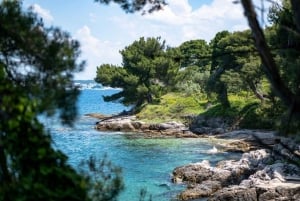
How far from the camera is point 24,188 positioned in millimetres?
4758

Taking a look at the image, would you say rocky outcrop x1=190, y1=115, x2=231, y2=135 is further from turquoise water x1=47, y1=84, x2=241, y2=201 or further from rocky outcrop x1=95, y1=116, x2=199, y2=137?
turquoise water x1=47, y1=84, x2=241, y2=201

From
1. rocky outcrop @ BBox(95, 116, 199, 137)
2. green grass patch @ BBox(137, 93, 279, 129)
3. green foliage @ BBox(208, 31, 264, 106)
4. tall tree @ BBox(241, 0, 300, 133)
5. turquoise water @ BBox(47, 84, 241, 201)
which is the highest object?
green foliage @ BBox(208, 31, 264, 106)

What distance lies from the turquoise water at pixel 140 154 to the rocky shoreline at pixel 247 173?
1301 mm

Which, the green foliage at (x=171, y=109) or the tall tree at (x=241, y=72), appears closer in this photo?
the tall tree at (x=241, y=72)

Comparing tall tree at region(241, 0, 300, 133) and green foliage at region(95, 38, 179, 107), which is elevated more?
green foliage at region(95, 38, 179, 107)

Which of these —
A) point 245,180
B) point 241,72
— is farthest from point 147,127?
point 245,180

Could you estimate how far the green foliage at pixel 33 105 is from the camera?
190 inches

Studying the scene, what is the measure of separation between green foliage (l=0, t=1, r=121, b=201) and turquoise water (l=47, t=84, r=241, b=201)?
1583 cm

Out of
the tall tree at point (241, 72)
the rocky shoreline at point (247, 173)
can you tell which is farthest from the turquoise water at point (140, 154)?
the tall tree at point (241, 72)

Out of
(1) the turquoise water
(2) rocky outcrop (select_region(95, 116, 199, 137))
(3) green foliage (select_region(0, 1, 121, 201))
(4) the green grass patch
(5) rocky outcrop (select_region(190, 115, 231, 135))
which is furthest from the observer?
(2) rocky outcrop (select_region(95, 116, 199, 137))

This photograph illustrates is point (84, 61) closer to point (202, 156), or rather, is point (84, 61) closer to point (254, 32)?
point (254, 32)

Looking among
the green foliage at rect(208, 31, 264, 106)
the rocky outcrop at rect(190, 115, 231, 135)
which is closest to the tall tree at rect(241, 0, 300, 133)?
the green foliage at rect(208, 31, 264, 106)

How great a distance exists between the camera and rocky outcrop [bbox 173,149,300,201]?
1861 centimetres

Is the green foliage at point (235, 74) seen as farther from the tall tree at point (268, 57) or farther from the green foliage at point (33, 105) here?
the green foliage at point (33, 105)
